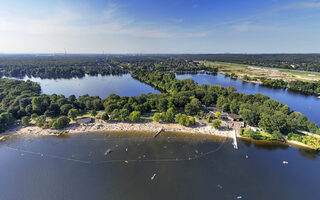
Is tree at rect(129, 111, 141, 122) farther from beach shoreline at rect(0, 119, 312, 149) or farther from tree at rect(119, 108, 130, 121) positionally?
beach shoreline at rect(0, 119, 312, 149)

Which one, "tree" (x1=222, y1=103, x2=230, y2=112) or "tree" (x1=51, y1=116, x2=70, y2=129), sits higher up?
"tree" (x1=222, y1=103, x2=230, y2=112)

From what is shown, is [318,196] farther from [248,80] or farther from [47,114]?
[248,80]

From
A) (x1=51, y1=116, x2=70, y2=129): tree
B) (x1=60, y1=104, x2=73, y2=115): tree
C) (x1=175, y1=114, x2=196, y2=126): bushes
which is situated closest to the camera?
(x1=51, y1=116, x2=70, y2=129): tree

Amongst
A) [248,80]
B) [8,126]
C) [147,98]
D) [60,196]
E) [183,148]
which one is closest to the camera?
[60,196]

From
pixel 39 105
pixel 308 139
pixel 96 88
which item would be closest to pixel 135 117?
pixel 39 105

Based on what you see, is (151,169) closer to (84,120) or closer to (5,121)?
(84,120)

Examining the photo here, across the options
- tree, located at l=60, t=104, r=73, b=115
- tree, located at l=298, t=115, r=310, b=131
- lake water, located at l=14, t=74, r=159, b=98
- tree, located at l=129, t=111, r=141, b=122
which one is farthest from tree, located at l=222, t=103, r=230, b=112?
tree, located at l=60, t=104, r=73, b=115

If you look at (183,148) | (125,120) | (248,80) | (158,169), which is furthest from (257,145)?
(248,80)

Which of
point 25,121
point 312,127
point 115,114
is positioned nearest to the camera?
point 312,127
